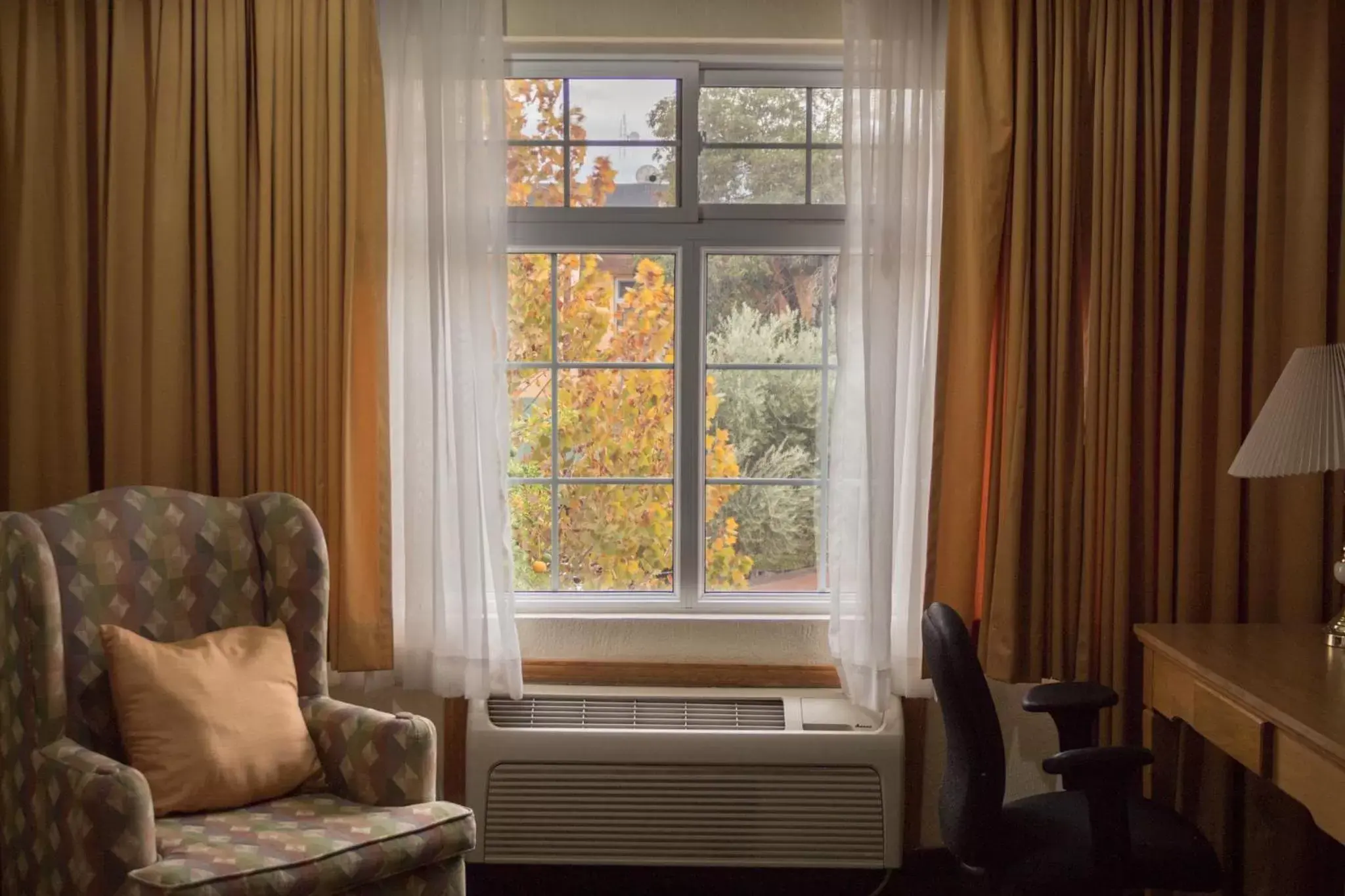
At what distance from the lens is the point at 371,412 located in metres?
2.65

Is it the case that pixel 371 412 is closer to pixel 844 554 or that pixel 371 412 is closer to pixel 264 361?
pixel 264 361

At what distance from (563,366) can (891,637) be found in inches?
44.5

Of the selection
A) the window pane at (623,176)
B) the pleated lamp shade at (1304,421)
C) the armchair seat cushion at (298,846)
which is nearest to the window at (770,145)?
the window pane at (623,176)

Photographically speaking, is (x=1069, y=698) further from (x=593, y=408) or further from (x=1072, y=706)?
Answer: (x=593, y=408)

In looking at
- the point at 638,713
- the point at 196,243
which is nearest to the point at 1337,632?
the point at 638,713

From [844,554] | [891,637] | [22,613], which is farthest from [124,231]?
[891,637]

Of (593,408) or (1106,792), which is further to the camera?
(593,408)

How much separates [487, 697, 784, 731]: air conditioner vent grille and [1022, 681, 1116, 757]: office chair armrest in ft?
2.30

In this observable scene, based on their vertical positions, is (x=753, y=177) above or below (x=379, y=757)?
above

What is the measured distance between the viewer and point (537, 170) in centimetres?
283

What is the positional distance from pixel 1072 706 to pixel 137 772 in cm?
180

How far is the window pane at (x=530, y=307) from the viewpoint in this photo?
286 centimetres

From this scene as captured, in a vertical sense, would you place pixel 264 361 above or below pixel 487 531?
above

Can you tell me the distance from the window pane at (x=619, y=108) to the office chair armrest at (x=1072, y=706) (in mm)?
1704
